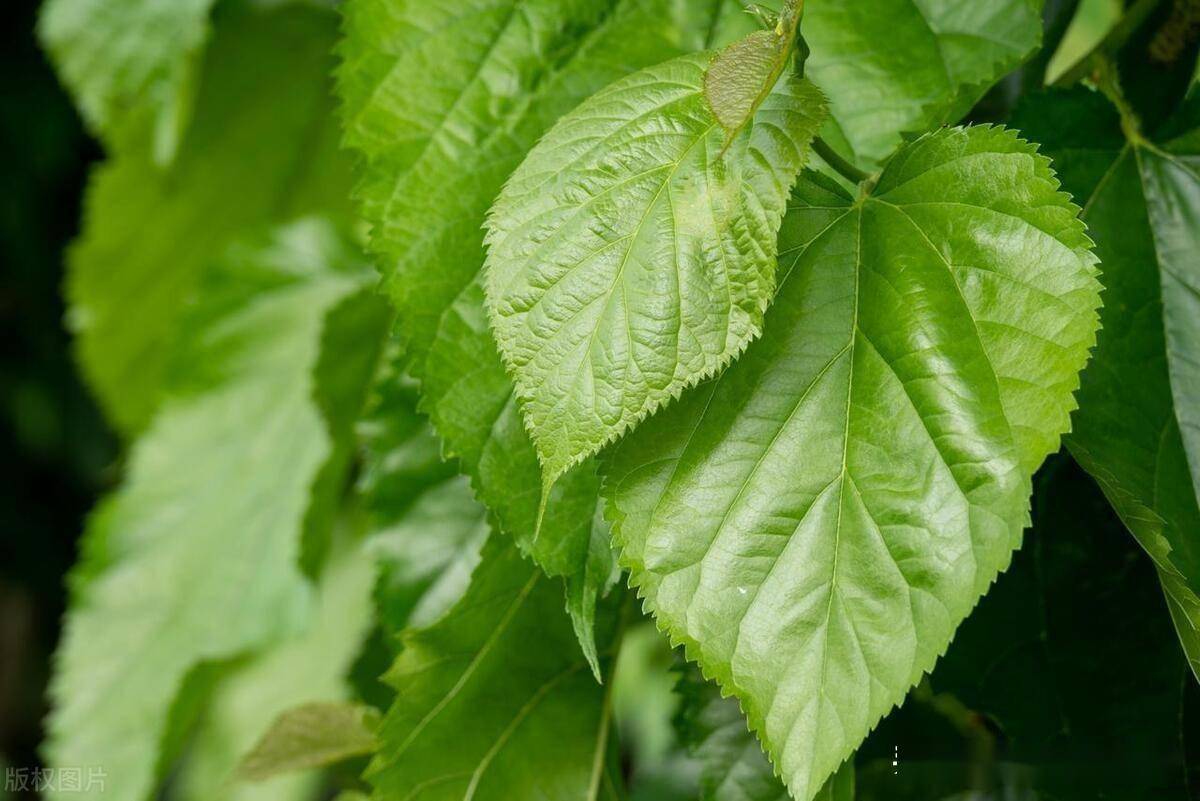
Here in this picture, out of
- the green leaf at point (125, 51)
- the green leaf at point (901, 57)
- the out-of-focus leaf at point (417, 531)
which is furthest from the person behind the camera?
the green leaf at point (125, 51)

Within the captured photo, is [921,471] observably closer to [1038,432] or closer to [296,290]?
[1038,432]

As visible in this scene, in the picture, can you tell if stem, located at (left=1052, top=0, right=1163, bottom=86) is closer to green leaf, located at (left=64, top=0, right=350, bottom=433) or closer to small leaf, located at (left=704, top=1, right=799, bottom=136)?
small leaf, located at (left=704, top=1, right=799, bottom=136)

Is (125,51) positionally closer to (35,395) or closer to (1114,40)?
(1114,40)

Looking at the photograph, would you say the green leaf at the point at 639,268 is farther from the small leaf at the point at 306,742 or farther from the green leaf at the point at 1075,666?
the small leaf at the point at 306,742

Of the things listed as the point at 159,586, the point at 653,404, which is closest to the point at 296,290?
the point at 159,586

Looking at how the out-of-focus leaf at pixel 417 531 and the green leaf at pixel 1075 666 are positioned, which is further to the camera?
the out-of-focus leaf at pixel 417 531

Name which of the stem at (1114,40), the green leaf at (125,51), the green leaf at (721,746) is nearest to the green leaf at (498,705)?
the green leaf at (721,746)

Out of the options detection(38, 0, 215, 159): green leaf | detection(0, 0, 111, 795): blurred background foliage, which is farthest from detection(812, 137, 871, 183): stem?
detection(0, 0, 111, 795): blurred background foliage
